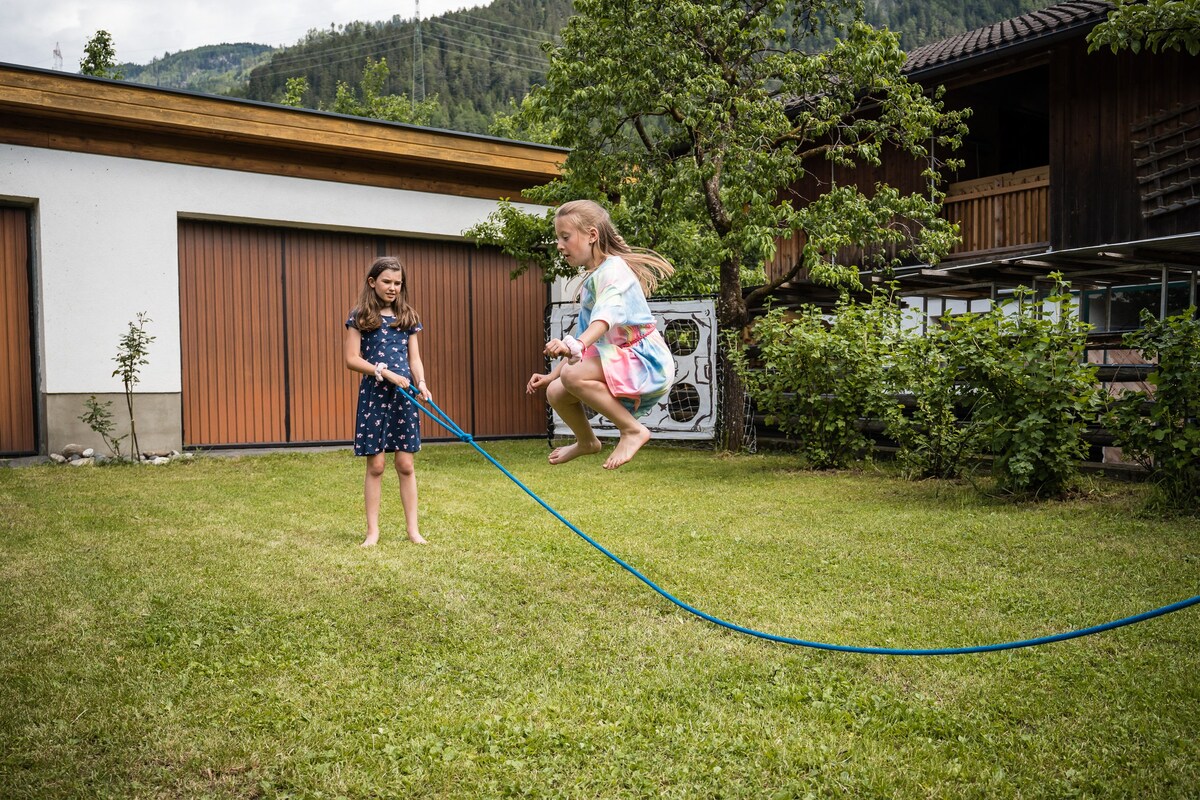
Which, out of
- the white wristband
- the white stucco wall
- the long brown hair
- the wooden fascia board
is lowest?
the white wristband

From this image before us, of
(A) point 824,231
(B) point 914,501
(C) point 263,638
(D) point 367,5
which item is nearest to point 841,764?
(C) point 263,638

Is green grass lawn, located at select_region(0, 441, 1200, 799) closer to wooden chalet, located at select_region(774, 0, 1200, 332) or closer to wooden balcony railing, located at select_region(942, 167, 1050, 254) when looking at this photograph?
wooden chalet, located at select_region(774, 0, 1200, 332)

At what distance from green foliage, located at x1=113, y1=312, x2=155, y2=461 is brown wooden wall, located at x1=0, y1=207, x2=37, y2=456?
1014 mm

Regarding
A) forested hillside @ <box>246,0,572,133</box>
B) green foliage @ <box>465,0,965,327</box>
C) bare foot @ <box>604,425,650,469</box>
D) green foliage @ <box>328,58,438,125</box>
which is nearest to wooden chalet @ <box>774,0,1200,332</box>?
green foliage @ <box>465,0,965,327</box>

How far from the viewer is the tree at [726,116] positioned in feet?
33.9

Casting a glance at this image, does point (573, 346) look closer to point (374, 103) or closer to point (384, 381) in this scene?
point (384, 381)

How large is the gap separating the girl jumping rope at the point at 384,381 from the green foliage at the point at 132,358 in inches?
234

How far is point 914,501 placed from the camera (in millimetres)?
7754

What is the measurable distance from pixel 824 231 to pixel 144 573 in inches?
312

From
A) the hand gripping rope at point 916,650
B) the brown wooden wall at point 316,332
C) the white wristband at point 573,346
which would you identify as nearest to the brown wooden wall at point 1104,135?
the brown wooden wall at point 316,332

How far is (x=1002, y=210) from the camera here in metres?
14.3

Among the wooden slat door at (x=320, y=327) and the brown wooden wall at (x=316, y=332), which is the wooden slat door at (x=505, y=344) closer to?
the brown wooden wall at (x=316, y=332)

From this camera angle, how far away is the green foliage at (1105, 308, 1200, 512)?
658cm

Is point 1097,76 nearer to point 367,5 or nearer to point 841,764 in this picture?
point 841,764
